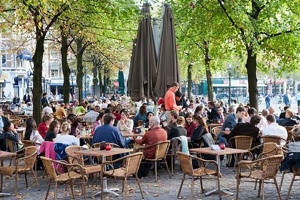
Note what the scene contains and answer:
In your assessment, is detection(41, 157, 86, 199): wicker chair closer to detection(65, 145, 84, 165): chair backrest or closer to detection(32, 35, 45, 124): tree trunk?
detection(65, 145, 84, 165): chair backrest

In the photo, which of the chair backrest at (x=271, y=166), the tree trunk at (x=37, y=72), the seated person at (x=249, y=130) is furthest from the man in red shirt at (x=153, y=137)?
the tree trunk at (x=37, y=72)

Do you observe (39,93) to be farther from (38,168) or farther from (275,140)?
(275,140)

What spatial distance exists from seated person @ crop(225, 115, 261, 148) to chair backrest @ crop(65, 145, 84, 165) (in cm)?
458

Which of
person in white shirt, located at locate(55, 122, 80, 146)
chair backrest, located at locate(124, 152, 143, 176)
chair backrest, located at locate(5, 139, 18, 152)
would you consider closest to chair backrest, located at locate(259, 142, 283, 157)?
chair backrest, located at locate(124, 152, 143, 176)

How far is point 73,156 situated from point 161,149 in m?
2.48

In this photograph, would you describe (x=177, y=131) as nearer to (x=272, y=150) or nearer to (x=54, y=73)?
(x=272, y=150)

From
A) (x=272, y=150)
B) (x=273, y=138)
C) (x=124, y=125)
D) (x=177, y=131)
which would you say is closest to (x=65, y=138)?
(x=177, y=131)

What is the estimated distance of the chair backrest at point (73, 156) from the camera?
9914mm

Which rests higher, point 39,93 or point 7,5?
point 7,5

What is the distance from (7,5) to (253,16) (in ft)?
30.7

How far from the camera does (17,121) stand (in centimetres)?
1902

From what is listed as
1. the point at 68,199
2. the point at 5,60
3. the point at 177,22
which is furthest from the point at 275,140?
the point at 5,60

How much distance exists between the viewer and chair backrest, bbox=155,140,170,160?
37.8ft

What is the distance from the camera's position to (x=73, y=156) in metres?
9.91
